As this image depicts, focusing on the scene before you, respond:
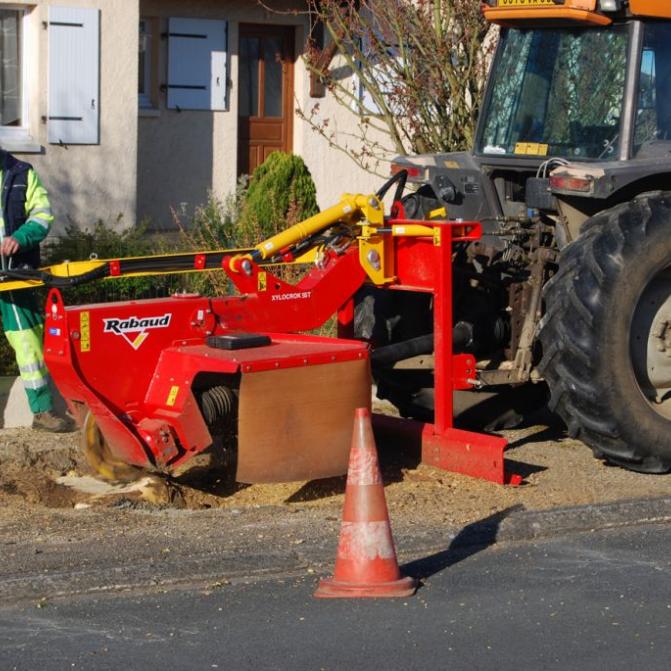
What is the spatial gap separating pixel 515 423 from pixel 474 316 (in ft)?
3.07

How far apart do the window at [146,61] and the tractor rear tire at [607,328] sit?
10.1 m

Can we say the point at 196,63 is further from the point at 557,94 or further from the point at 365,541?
the point at 365,541

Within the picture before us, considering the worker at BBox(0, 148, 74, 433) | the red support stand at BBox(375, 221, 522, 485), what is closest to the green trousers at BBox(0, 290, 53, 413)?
the worker at BBox(0, 148, 74, 433)

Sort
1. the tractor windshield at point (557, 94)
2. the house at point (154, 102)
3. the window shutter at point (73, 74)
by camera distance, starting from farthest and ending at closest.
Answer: the house at point (154, 102), the window shutter at point (73, 74), the tractor windshield at point (557, 94)

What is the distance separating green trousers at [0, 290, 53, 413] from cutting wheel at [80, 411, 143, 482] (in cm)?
142

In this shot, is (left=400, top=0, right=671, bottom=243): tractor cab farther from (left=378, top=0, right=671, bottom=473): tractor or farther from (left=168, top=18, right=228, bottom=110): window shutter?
(left=168, top=18, right=228, bottom=110): window shutter

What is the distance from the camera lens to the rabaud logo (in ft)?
21.9

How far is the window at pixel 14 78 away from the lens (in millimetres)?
14383

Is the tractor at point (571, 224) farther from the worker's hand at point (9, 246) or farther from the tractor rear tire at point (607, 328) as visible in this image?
the worker's hand at point (9, 246)

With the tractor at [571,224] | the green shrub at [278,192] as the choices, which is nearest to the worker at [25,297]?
the tractor at [571,224]

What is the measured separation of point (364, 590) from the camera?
18.2 feet

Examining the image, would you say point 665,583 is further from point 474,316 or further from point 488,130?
point 488,130

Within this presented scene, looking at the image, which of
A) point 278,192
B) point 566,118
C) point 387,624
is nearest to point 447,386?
point 566,118

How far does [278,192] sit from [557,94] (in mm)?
7283
